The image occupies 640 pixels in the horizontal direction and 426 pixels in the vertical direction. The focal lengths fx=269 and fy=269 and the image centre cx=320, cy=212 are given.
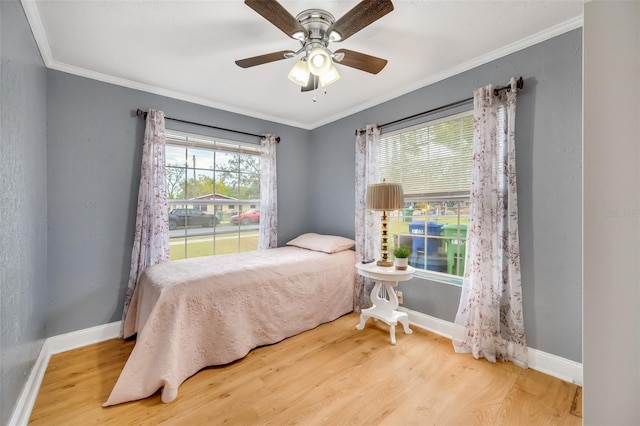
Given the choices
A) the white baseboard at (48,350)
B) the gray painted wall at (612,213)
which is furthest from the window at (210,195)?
the gray painted wall at (612,213)

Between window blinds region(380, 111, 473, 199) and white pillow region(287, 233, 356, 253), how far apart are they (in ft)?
2.91

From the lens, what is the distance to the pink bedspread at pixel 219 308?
5.73ft

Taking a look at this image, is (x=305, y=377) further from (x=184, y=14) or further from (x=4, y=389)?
(x=184, y=14)

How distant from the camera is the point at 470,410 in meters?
1.59

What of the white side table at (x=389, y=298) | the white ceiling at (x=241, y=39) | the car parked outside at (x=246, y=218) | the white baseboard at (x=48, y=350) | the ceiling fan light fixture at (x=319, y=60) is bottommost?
the white baseboard at (x=48, y=350)

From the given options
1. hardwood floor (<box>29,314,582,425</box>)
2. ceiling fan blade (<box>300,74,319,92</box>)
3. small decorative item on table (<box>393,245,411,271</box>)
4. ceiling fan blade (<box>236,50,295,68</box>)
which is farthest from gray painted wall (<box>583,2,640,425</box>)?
small decorative item on table (<box>393,245,411,271</box>)

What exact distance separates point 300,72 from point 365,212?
1679 millimetres

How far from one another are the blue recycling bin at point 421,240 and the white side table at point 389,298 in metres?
0.35

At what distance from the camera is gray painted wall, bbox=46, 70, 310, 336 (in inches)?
88.8

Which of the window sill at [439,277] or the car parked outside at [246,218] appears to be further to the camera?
the car parked outside at [246,218]

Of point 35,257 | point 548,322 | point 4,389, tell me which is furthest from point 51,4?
point 548,322

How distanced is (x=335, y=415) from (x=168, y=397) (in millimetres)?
1030

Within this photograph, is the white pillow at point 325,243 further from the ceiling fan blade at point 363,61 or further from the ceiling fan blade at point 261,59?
the ceiling fan blade at point 261,59

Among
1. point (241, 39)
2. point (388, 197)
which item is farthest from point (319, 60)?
point (388, 197)
